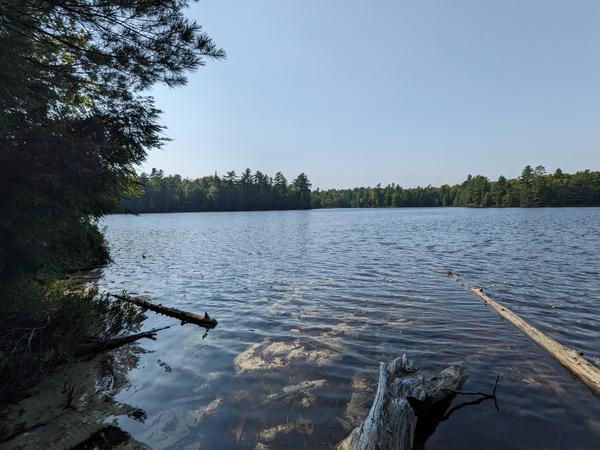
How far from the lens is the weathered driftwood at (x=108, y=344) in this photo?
8.30 m

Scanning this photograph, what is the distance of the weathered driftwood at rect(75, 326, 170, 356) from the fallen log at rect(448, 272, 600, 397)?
10883 millimetres

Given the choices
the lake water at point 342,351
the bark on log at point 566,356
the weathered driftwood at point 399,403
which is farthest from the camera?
the bark on log at point 566,356

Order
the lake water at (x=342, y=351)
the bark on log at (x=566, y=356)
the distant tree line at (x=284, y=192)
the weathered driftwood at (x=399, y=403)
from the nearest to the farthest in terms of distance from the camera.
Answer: the weathered driftwood at (x=399, y=403) < the lake water at (x=342, y=351) < the bark on log at (x=566, y=356) < the distant tree line at (x=284, y=192)

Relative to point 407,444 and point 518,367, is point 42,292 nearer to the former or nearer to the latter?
point 407,444

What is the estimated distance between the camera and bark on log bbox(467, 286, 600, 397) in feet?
23.5

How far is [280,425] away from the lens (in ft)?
19.9

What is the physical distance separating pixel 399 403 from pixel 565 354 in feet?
18.1

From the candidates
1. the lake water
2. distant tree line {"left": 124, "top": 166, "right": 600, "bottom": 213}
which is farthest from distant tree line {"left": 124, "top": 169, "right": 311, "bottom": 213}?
the lake water

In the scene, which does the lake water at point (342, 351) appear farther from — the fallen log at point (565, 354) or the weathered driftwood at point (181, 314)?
the weathered driftwood at point (181, 314)

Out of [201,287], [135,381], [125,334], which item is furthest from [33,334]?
[201,287]

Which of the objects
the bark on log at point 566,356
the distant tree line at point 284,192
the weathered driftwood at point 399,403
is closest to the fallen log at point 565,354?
the bark on log at point 566,356

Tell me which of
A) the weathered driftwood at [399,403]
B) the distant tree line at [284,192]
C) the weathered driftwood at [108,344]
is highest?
the distant tree line at [284,192]

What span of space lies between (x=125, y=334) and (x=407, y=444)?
8.54 metres

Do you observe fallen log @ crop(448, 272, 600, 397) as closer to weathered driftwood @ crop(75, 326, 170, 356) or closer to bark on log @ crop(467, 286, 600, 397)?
bark on log @ crop(467, 286, 600, 397)
